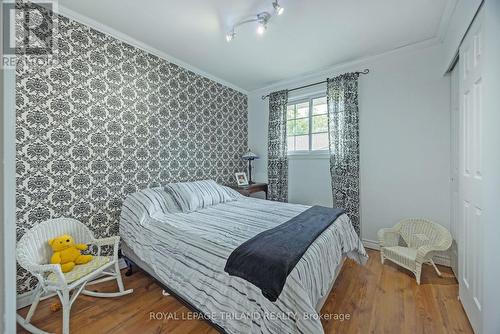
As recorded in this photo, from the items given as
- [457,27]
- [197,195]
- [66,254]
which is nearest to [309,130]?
[457,27]

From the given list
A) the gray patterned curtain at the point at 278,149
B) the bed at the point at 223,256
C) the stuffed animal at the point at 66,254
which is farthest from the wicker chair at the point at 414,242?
the stuffed animal at the point at 66,254

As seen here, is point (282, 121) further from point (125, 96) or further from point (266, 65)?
point (125, 96)

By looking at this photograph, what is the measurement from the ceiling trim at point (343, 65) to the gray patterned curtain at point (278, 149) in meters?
0.21

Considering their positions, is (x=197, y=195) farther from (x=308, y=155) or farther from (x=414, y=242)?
(x=414, y=242)

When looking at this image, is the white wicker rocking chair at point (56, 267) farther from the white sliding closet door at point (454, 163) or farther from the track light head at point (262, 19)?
the white sliding closet door at point (454, 163)

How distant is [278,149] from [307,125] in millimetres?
629

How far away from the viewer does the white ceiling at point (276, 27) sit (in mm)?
2000

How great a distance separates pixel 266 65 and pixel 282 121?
0.95 meters

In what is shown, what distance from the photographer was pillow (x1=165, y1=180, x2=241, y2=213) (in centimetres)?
253

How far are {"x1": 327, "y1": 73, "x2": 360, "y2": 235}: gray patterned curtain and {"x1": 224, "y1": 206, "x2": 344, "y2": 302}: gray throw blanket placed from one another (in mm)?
1430

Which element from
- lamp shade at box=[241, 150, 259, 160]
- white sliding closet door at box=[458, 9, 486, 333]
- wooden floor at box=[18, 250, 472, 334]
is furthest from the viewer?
lamp shade at box=[241, 150, 259, 160]

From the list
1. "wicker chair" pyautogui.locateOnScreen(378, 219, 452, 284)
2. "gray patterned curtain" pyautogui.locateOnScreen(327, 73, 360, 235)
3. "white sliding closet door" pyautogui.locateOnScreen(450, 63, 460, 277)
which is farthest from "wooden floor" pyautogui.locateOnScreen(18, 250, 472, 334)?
"gray patterned curtain" pyautogui.locateOnScreen(327, 73, 360, 235)

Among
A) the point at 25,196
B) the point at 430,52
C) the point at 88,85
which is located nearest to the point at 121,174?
the point at 25,196

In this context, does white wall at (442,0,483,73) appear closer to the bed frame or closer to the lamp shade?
the bed frame
